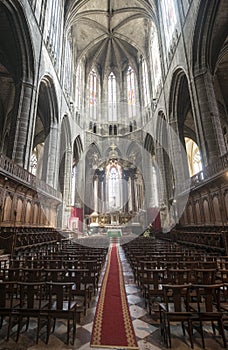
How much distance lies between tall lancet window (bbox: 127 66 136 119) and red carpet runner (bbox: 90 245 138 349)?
27484 millimetres

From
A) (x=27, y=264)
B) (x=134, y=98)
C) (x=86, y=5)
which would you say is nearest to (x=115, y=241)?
(x=27, y=264)

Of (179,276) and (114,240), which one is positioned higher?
(114,240)

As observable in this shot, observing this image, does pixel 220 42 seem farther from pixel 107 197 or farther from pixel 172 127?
pixel 107 197

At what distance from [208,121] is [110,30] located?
23511mm

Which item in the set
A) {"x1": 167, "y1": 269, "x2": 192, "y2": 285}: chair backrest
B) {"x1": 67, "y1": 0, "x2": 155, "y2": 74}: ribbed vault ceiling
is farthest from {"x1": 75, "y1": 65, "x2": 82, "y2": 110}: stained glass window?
{"x1": 167, "y1": 269, "x2": 192, "y2": 285}: chair backrest

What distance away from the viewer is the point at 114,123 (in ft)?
96.7

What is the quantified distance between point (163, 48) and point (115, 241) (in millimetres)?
18839

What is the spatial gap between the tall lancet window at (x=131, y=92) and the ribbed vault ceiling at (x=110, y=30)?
157 centimetres

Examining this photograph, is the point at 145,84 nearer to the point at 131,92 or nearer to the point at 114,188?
the point at 131,92

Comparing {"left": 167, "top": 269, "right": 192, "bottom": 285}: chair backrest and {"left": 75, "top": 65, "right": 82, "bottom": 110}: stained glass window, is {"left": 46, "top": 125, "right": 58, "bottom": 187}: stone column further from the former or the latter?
{"left": 167, "top": 269, "right": 192, "bottom": 285}: chair backrest

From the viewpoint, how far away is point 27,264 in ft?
14.8

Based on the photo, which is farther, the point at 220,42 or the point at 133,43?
the point at 133,43

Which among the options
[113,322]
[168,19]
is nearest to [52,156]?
[113,322]

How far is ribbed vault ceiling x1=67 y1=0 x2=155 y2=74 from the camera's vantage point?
73.9 ft
